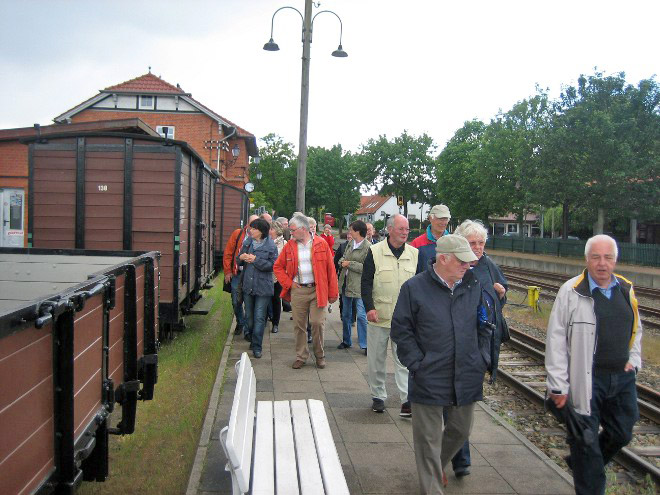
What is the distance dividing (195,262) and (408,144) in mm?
65496

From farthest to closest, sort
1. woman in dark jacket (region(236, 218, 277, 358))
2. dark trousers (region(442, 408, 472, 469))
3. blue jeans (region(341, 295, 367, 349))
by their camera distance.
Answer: blue jeans (region(341, 295, 367, 349)) < woman in dark jacket (region(236, 218, 277, 358)) < dark trousers (region(442, 408, 472, 469))

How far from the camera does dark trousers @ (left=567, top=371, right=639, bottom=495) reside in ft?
13.5

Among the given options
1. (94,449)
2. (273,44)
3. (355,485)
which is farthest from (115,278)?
(273,44)

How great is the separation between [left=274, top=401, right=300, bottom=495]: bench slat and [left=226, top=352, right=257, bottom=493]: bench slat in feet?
0.64

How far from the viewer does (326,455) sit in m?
3.98

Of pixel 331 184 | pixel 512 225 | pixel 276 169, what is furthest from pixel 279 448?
pixel 512 225

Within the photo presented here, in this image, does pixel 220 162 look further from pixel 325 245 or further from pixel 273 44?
pixel 325 245

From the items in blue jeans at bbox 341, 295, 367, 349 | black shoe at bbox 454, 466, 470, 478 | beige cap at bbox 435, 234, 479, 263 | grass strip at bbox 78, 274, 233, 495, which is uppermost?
beige cap at bbox 435, 234, 479, 263

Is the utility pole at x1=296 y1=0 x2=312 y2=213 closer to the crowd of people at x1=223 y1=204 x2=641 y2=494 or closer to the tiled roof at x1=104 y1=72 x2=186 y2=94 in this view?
the crowd of people at x1=223 y1=204 x2=641 y2=494

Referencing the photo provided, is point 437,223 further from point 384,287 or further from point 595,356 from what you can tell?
point 595,356

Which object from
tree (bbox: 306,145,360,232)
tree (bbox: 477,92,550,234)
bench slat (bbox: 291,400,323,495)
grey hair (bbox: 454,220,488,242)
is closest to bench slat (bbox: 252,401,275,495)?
bench slat (bbox: 291,400,323,495)

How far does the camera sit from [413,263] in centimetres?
648

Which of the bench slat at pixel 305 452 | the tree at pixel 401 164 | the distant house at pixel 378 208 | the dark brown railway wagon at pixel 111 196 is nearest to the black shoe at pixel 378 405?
the bench slat at pixel 305 452

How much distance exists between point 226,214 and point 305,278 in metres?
16.4
